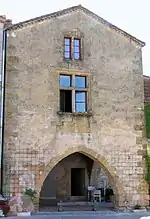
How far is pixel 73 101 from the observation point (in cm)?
1645

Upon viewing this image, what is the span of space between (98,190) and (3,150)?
697 cm

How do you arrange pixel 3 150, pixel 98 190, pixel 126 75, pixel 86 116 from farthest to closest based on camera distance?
pixel 98 190
pixel 126 75
pixel 86 116
pixel 3 150

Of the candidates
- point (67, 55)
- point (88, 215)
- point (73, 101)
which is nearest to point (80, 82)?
point (73, 101)

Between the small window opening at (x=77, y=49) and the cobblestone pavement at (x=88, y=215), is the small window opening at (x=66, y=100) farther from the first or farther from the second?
the cobblestone pavement at (x=88, y=215)

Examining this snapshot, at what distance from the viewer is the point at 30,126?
15320mm

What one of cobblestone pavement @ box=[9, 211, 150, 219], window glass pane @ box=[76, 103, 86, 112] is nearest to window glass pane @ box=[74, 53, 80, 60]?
window glass pane @ box=[76, 103, 86, 112]

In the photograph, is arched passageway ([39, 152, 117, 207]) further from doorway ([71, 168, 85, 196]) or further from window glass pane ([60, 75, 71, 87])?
window glass pane ([60, 75, 71, 87])

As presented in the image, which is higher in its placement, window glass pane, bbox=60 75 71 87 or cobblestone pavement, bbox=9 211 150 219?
window glass pane, bbox=60 75 71 87

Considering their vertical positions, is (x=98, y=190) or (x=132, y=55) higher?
(x=132, y=55)

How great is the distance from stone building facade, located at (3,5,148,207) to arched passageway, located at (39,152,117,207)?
3.18m

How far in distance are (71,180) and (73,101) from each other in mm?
6779

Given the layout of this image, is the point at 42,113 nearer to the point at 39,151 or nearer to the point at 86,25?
the point at 39,151

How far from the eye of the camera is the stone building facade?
15180 millimetres

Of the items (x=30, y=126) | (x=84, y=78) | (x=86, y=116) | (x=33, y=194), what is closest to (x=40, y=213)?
(x=33, y=194)
